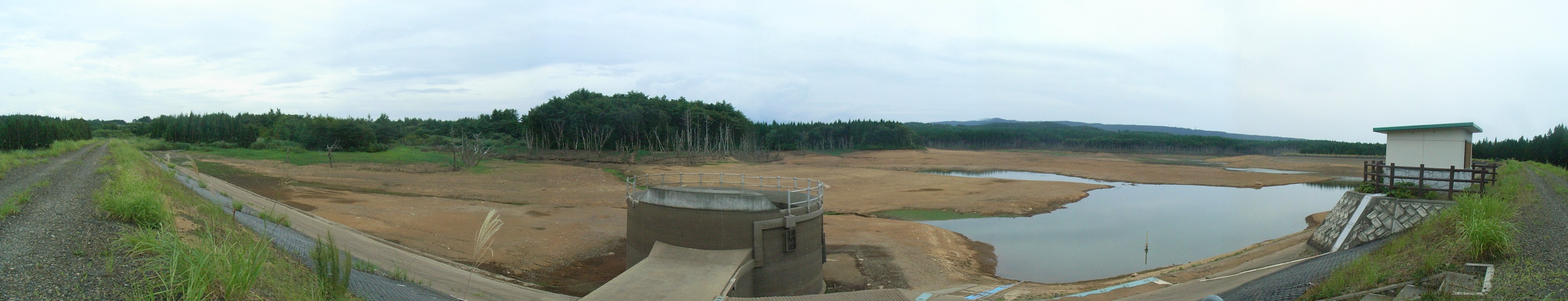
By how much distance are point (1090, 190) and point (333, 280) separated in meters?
40.8

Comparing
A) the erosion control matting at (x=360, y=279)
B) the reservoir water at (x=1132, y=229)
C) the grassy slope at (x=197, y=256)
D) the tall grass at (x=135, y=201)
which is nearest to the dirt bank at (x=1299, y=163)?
the reservoir water at (x=1132, y=229)

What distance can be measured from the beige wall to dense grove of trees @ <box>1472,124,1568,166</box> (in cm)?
2246

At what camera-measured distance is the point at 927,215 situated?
2758 centimetres

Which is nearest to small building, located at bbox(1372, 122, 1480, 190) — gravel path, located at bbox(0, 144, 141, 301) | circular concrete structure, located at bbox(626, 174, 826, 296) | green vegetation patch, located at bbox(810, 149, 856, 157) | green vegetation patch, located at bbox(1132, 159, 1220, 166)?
circular concrete structure, located at bbox(626, 174, 826, 296)

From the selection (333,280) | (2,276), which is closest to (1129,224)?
(333,280)

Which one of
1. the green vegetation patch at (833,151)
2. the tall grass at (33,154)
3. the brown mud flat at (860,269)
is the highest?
the tall grass at (33,154)

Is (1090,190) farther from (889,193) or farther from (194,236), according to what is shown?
(194,236)

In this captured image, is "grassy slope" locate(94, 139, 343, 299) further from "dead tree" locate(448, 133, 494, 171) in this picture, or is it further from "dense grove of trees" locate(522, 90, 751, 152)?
"dense grove of trees" locate(522, 90, 751, 152)

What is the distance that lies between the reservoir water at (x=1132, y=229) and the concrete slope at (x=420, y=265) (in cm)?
1156

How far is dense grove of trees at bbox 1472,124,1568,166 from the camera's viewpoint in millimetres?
29844

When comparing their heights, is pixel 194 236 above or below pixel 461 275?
above

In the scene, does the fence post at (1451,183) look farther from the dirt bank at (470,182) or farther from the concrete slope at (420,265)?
the dirt bank at (470,182)

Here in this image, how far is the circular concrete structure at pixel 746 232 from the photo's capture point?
12.2 m

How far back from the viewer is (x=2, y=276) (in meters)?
4.71
